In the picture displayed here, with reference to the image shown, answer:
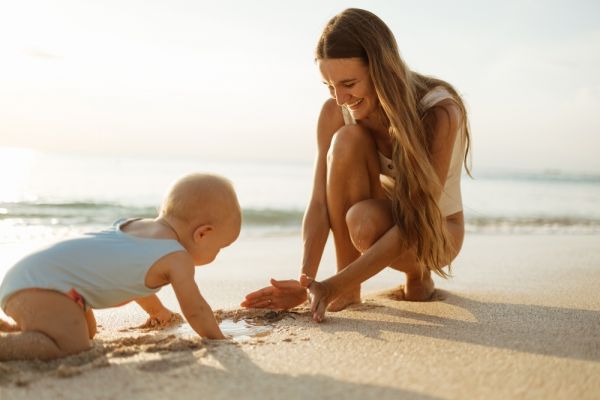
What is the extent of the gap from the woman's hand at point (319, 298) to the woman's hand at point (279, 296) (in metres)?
0.19

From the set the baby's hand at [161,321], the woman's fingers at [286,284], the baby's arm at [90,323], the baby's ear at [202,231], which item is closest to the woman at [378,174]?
the woman's fingers at [286,284]

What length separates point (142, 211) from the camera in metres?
9.63

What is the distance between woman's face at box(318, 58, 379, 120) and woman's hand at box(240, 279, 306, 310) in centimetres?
93

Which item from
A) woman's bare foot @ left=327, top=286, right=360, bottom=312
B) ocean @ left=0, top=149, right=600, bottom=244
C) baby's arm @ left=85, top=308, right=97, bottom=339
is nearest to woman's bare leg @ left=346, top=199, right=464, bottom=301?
woman's bare foot @ left=327, top=286, right=360, bottom=312

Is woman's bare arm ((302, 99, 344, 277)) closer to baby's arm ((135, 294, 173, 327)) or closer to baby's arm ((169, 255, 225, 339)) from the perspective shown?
baby's arm ((135, 294, 173, 327))

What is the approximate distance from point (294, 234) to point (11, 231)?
10.7 ft

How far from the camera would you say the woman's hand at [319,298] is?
2.68m

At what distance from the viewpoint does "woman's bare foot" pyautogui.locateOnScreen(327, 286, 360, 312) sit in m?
3.07

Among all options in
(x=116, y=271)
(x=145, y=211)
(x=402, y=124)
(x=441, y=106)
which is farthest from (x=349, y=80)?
(x=145, y=211)

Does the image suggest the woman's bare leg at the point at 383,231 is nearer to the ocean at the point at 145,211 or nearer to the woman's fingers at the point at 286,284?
the woman's fingers at the point at 286,284

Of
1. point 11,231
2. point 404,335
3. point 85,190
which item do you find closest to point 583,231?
point 404,335

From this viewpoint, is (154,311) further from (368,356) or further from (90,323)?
(368,356)

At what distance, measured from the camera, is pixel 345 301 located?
312cm

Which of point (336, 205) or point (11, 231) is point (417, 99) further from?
point (11, 231)
